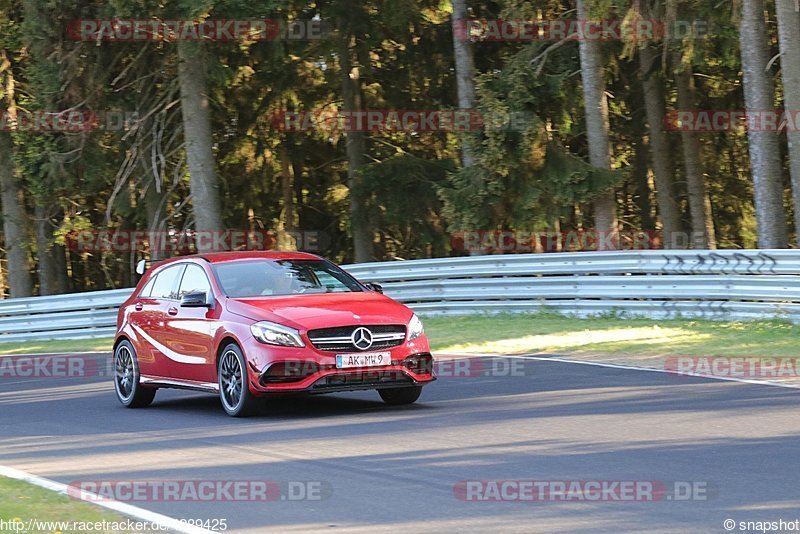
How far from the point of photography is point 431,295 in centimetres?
2384

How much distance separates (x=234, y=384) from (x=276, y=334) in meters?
0.88

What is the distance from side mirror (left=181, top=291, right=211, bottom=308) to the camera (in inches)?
517

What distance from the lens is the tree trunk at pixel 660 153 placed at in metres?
32.4

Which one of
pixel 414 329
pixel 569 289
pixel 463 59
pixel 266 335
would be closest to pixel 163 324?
pixel 266 335

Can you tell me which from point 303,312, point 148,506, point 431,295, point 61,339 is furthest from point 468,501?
point 61,339

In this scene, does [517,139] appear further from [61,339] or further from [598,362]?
[598,362]

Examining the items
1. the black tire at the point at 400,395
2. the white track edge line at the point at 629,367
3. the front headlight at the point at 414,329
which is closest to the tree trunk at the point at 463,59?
the white track edge line at the point at 629,367

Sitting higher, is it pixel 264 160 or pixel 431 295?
pixel 264 160

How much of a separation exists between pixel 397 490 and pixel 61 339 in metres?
19.0

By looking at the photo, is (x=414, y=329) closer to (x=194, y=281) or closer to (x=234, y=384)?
(x=234, y=384)

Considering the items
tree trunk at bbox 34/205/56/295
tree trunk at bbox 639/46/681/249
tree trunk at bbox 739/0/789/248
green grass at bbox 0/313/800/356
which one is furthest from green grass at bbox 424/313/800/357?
tree trunk at bbox 34/205/56/295

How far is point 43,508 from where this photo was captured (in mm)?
8164

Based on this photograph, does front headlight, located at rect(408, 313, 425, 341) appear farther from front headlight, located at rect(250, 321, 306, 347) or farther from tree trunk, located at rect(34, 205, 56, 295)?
tree trunk, located at rect(34, 205, 56, 295)

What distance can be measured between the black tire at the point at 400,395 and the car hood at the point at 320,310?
91cm
